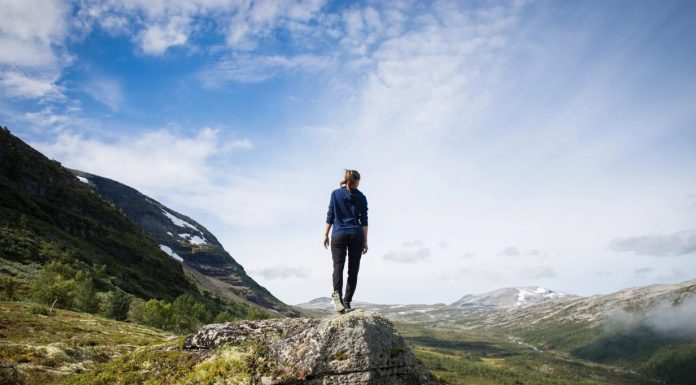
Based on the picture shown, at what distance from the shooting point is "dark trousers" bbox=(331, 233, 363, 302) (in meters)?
12.1

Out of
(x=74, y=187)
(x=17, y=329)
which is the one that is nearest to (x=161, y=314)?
(x=17, y=329)

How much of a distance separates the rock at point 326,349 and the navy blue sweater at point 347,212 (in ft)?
8.27

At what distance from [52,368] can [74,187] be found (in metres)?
167

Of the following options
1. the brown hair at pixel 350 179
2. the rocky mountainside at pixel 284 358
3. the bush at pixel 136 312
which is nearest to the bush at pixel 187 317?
the bush at pixel 136 312

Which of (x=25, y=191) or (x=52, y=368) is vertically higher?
(x=25, y=191)

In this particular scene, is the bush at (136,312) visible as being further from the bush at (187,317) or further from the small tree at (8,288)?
the small tree at (8,288)

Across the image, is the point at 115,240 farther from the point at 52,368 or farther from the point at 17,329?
the point at 52,368

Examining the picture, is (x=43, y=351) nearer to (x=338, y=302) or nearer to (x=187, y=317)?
(x=338, y=302)

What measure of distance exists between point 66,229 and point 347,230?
456ft

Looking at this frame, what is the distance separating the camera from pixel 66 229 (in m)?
121

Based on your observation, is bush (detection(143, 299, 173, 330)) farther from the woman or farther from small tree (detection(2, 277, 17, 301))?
the woman

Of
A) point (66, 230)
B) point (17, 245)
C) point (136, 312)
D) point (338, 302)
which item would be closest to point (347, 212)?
point (338, 302)

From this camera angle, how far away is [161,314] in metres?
70.1

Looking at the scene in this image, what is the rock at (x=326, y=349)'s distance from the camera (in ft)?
32.2
